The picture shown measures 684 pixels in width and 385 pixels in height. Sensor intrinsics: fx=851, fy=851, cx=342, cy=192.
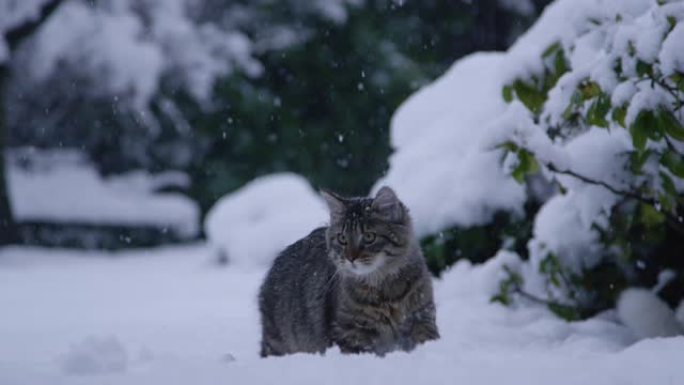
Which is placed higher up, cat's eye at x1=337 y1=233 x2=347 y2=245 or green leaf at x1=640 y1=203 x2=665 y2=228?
green leaf at x1=640 y1=203 x2=665 y2=228

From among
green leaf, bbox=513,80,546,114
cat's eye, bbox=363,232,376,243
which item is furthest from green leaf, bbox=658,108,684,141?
cat's eye, bbox=363,232,376,243

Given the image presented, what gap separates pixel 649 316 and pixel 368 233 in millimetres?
2121

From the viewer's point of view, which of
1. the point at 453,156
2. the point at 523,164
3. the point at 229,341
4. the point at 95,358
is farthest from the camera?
the point at 453,156

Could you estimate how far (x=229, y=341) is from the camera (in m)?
4.96

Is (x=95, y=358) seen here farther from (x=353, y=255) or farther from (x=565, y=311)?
(x=565, y=311)

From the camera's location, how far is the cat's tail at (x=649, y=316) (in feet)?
16.2

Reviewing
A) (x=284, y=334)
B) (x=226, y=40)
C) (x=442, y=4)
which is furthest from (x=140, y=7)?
(x=284, y=334)

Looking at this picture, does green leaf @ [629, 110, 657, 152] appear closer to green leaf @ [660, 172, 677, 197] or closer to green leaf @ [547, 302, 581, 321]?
green leaf @ [660, 172, 677, 197]

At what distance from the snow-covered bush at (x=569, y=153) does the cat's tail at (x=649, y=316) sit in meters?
0.27

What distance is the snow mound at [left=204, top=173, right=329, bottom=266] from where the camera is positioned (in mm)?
9875

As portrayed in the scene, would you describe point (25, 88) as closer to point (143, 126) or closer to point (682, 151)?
point (143, 126)

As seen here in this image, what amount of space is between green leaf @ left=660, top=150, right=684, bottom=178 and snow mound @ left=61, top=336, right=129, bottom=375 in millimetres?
2557

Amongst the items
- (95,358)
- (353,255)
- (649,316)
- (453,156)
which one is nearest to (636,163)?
(649,316)

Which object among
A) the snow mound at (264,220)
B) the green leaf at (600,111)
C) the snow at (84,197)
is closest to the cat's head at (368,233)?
the green leaf at (600,111)
